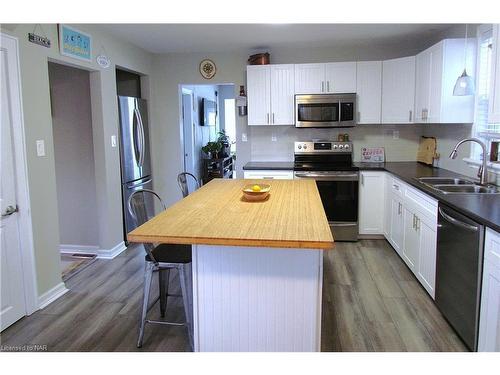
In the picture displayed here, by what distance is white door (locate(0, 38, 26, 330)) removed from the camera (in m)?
2.58

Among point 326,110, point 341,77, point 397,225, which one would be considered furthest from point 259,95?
point 397,225

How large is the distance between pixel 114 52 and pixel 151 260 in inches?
112

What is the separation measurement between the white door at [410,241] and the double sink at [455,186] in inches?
13.2

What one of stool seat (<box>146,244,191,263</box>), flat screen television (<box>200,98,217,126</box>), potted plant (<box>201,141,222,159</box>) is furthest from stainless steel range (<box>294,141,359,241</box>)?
flat screen television (<box>200,98,217,126</box>)

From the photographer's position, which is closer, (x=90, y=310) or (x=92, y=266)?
(x=90, y=310)

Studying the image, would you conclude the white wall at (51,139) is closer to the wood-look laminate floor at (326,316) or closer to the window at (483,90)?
the wood-look laminate floor at (326,316)

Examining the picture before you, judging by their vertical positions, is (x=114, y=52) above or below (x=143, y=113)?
above

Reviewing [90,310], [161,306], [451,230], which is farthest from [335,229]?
[90,310]

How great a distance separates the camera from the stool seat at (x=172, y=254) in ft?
7.58

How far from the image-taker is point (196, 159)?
7.14 metres

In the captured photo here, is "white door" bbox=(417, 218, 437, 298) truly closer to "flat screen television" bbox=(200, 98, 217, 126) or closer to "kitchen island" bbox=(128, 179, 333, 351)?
"kitchen island" bbox=(128, 179, 333, 351)

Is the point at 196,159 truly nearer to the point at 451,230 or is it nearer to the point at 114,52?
the point at 114,52

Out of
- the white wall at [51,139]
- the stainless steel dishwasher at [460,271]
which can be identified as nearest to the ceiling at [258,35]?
the white wall at [51,139]

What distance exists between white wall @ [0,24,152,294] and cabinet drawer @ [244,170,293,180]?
5.24ft
